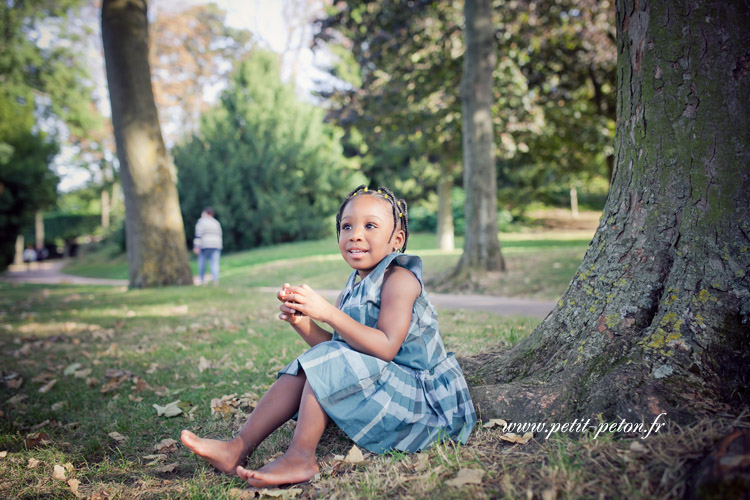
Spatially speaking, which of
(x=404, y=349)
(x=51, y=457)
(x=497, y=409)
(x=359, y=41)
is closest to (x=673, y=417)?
(x=497, y=409)

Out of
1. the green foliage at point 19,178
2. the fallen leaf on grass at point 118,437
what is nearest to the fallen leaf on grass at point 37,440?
the fallen leaf on grass at point 118,437

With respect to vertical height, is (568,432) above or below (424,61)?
below

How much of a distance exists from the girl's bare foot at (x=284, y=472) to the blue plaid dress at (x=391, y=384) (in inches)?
9.1

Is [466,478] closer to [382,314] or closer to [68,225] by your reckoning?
[382,314]

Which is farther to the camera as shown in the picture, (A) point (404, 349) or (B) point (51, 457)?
(B) point (51, 457)

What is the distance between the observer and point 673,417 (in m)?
2.06

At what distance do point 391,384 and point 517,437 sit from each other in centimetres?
66

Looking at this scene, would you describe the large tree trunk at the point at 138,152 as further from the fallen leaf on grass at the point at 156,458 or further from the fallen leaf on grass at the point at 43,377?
the fallen leaf on grass at the point at 156,458

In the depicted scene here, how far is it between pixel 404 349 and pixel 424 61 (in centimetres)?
1143

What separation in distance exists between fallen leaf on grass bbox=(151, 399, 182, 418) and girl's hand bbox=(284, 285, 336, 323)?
1.72 m

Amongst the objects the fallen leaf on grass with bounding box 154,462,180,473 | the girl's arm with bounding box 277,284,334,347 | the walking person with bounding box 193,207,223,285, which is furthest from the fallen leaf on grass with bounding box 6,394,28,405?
the walking person with bounding box 193,207,223,285

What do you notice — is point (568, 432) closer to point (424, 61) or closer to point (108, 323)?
point (108, 323)

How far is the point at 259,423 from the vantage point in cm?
237

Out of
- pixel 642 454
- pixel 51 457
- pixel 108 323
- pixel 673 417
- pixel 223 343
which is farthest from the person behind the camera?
pixel 108 323
